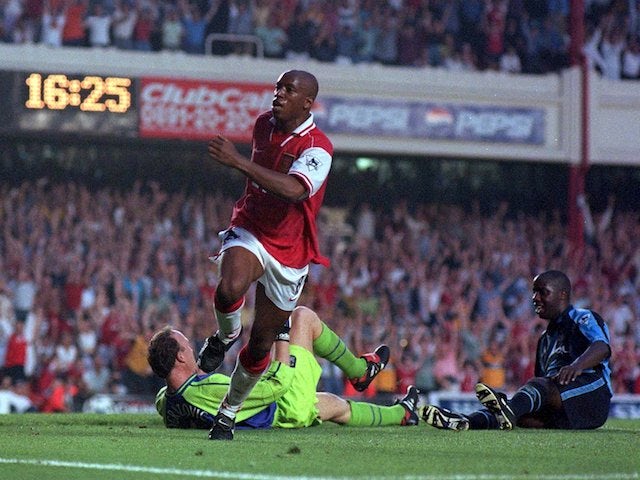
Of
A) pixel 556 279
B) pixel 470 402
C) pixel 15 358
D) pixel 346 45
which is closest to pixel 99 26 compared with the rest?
pixel 346 45

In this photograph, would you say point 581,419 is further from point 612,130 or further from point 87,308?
point 612,130

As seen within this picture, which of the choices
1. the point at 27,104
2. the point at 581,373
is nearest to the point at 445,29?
the point at 27,104

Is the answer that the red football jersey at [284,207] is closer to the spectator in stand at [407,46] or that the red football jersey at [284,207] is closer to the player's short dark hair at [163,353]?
the player's short dark hair at [163,353]

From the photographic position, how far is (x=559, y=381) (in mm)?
8969

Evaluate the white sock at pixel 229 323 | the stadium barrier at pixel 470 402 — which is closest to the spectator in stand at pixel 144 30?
the stadium barrier at pixel 470 402

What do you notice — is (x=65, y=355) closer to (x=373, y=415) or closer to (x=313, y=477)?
(x=373, y=415)

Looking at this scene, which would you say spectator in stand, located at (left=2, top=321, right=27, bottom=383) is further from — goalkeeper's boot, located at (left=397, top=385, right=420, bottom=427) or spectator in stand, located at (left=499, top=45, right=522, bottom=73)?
spectator in stand, located at (left=499, top=45, right=522, bottom=73)

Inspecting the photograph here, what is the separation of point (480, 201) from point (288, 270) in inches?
649

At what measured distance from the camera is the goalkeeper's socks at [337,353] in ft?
30.6

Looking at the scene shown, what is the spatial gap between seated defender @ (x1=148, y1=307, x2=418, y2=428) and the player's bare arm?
6.05 ft

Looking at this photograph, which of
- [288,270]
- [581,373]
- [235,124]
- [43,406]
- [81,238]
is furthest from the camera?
[235,124]

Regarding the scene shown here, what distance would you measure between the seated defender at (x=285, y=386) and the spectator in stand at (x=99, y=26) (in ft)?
39.9

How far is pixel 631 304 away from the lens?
71.5 feet

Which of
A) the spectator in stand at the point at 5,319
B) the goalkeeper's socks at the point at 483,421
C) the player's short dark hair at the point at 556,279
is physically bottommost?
the spectator in stand at the point at 5,319
